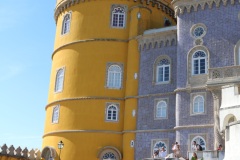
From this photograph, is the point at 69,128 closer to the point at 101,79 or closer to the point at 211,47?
the point at 101,79

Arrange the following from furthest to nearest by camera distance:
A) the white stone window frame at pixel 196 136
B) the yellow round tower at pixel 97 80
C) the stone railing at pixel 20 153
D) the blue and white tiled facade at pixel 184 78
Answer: the stone railing at pixel 20 153 < the yellow round tower at pixel 97 80 < the blue and white tiled facade at pixel 184 78 < the white stone window frame at pixel 196 136

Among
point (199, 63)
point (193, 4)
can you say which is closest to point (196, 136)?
point (199, 63)

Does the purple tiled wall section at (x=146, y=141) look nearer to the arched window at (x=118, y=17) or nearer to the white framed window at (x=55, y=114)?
the white framed window at (x=55, y=114)

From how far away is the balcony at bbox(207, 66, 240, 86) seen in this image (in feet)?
77.7

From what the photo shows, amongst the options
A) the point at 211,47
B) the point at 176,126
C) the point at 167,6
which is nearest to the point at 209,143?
the point at 176,126

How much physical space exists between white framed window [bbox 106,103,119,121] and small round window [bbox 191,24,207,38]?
27.1 feet

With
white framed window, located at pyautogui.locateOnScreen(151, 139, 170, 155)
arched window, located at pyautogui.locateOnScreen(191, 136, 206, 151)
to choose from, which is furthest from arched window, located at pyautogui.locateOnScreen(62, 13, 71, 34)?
arched window, located at pyautogui.locateOnScreen(191, 136, 206, 151)

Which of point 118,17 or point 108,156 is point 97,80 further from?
point 108,156

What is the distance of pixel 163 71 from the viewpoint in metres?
29.3

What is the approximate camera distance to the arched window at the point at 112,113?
30.3 m

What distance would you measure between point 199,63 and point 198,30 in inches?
94.8

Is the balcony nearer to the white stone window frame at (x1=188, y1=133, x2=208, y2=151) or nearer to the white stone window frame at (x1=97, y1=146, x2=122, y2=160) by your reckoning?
the white stone window frame at (x1=188, y1=133, x2=208, y2=151)

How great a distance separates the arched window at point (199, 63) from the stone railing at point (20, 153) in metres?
15.6

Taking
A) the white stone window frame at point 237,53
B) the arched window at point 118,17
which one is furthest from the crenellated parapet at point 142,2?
the white stone window frame at point 237,53
